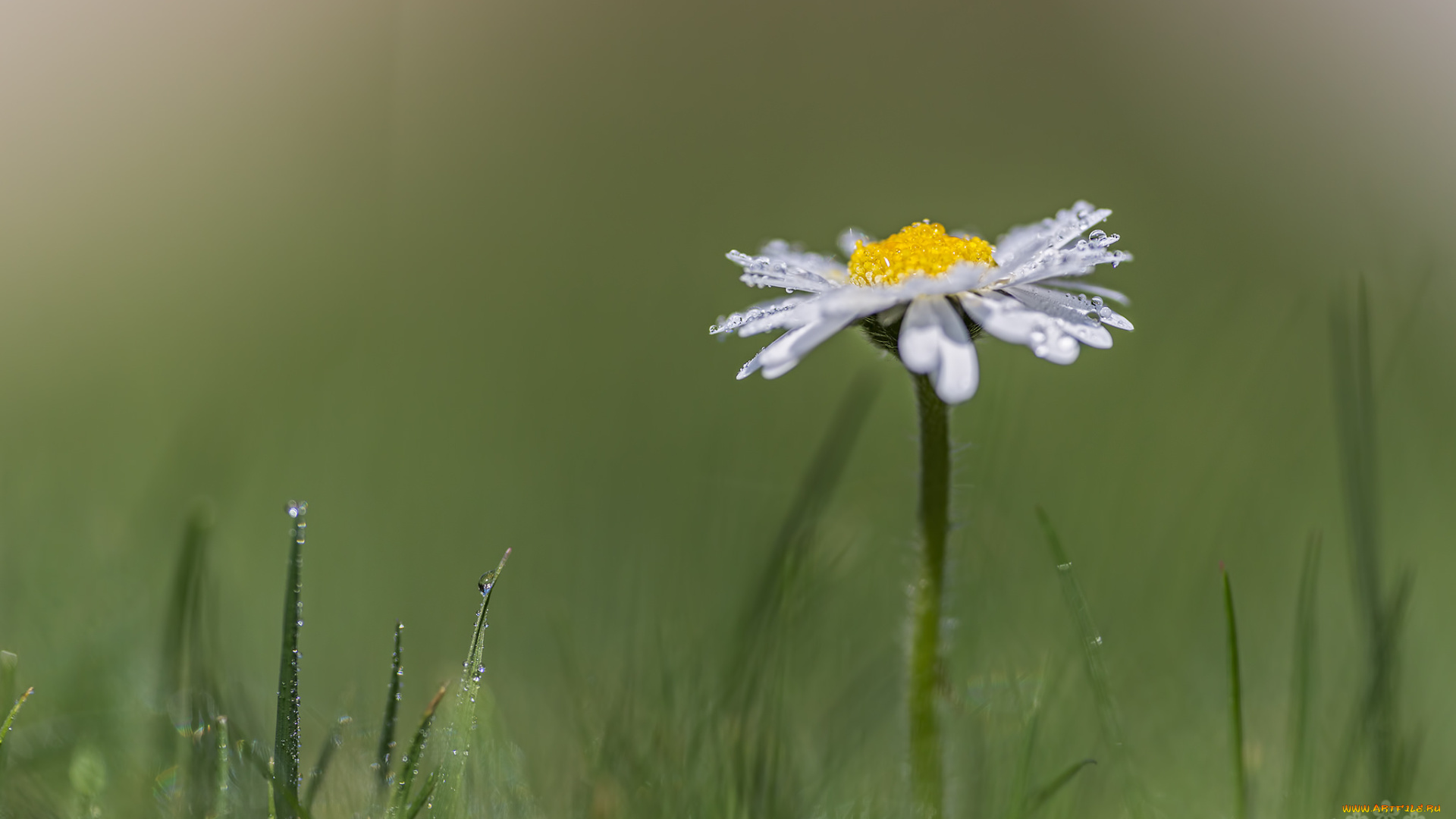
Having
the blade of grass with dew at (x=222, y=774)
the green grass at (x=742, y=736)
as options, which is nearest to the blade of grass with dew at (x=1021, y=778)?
the green grass at (x=742, y=736)

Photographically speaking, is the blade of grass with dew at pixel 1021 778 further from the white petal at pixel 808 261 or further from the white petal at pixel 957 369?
the white petal at pixel 808 261

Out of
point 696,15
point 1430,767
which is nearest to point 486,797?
point 1430,767

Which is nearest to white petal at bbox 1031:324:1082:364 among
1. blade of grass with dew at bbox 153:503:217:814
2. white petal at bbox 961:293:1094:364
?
white petal at bbox 961:293:1094:364

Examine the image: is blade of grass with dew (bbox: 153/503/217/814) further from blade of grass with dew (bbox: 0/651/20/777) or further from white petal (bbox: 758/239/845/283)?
white petal (bbox: 758/239/845/283)

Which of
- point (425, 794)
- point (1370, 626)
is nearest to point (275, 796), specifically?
point (425, 794)

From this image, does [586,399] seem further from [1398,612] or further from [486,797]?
[1398,612]
